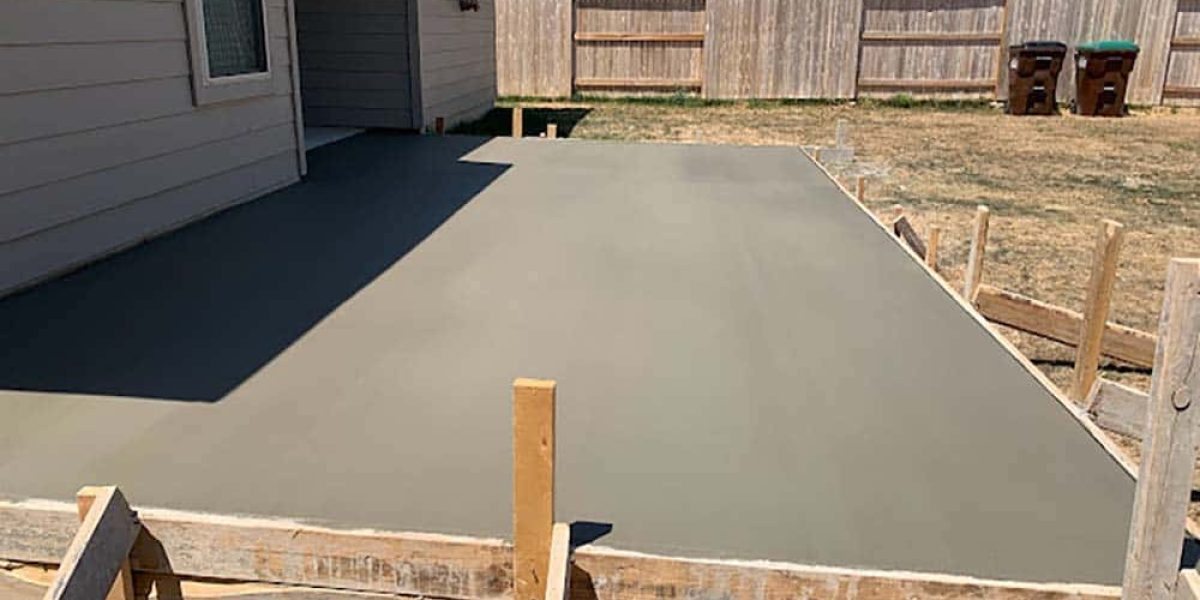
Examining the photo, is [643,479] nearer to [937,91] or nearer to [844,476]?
[844,476]

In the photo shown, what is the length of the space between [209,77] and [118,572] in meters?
3.68

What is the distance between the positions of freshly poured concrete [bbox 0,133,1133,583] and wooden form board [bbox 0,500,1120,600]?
74 mm

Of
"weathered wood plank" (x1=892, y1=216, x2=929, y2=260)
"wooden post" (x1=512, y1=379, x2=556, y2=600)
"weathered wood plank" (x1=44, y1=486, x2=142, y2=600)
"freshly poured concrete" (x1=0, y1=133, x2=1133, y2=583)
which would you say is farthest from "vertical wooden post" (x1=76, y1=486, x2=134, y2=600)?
"weathered wood plank" (x1=892, y1=216, x2=929, y2=260)

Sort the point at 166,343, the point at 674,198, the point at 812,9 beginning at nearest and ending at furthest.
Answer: the point at 166,343 → the point at 674,198 → the point at 812,9

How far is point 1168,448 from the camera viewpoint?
1664 millimetres

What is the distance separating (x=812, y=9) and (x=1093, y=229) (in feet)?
28.9

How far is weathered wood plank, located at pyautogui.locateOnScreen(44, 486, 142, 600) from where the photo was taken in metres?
1.76

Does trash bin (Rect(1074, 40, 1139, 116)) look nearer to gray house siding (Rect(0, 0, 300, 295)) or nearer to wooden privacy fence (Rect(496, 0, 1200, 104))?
wooden privacy fence (Rect(496, 0, 1200, 104))

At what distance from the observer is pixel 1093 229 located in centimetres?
726

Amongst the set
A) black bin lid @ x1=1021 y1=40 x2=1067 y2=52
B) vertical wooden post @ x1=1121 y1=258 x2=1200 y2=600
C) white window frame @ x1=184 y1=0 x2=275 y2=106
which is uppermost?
black bin lid @ x1=1021 y1=40 x2=1067 y2=52

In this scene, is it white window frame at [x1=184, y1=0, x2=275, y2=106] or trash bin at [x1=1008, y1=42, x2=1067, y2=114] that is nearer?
white window frame at [x1=184, y1=0, x2=275, y2=106]

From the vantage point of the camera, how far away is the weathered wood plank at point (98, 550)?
176 centimetres

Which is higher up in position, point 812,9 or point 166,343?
point 812,9

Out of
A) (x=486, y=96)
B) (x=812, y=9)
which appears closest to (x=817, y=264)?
(x=486, y=96)
